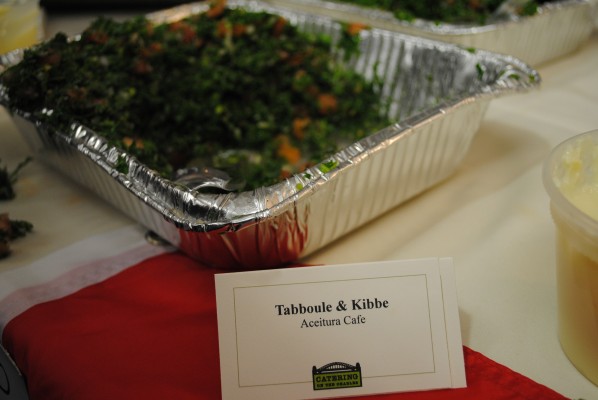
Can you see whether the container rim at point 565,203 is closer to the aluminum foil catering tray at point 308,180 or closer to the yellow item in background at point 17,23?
the aluminum foil catering tray at point 308,180

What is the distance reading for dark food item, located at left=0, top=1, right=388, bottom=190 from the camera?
3.87 feet

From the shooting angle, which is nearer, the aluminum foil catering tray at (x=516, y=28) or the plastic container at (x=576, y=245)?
the plastic container at (x=576, y=245)

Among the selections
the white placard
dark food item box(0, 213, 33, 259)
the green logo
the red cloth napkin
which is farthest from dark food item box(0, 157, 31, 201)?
the green logo

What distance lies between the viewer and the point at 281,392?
0.76 metres

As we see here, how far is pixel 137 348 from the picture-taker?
848 mm

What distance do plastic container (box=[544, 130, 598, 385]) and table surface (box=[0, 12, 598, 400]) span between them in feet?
0.19

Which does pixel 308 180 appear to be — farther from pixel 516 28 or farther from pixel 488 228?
pixel 516 28

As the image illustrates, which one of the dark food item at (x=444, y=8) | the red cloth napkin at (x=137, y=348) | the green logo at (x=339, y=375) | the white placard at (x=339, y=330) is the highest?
the dark food item at (x=444, y=8)

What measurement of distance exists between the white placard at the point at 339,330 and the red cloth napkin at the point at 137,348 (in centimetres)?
5

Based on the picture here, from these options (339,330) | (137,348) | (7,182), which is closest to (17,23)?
(7,182)

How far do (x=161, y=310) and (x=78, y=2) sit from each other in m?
1.89

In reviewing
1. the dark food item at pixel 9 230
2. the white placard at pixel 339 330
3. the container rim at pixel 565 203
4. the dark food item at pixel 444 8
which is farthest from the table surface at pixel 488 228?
the dark food item at pixel 444 8

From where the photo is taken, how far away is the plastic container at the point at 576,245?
0.69m

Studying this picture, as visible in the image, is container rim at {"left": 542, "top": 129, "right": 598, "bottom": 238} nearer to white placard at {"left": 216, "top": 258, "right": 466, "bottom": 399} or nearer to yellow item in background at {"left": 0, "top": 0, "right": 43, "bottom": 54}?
white placard at {"left": 216, "top": 258, "right": 466, "bottom": 399}
